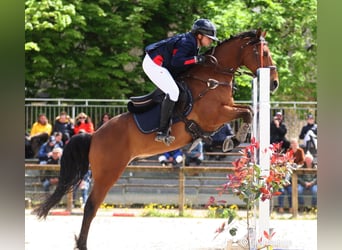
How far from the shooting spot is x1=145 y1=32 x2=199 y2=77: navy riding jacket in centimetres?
708

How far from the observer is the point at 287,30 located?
19469 millimetres

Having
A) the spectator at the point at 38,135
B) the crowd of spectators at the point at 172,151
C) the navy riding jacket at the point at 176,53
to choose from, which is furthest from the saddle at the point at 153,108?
the spectator at the point at 38,135

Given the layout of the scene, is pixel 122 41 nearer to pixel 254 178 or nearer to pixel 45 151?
pixel 45 151

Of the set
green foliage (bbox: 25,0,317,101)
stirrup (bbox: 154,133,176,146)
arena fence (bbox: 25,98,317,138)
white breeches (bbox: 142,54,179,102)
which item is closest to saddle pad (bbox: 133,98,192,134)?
stirrup (bbox: 154,133,176,146)

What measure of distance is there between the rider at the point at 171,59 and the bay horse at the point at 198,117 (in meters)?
0.17

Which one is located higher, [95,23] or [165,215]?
[95,23]

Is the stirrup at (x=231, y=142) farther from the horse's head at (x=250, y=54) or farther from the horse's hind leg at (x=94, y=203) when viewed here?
the horse's hind leg at (x=94, y=203)

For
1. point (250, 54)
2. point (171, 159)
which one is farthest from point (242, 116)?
point (171, 159)

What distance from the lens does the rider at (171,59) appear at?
23.3 ft

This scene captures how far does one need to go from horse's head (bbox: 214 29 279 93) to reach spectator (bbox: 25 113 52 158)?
771 cm
